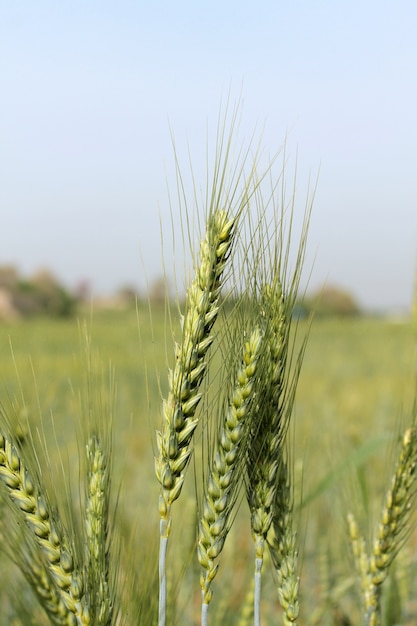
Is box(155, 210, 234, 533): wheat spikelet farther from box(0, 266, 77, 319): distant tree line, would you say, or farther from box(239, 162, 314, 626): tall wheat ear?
box(0, 266, 77, 319): distant tree line

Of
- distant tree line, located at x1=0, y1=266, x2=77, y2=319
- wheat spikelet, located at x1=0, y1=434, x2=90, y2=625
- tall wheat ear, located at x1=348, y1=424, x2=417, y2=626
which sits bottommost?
distant tree line, located at x1=0, y1=266, x2=77, y2=319

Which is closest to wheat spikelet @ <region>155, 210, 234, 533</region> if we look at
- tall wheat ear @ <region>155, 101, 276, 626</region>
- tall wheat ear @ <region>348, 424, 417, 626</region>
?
tall wheat ear @ <region>155, 101, 276, 626</region>

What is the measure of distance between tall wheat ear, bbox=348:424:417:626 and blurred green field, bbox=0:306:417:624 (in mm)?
130

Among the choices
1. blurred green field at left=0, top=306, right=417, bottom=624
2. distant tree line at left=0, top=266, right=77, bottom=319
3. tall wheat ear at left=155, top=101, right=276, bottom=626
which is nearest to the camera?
tall wheat ear at left=155, top=101, right=276, bottom=626

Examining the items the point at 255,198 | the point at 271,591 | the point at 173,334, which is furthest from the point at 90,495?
the point at 271,591

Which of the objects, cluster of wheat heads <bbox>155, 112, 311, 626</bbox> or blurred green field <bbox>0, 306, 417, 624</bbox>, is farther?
blurred green field <bbox>0, 306, 417, 624</bbox>

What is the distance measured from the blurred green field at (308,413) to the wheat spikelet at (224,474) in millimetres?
95

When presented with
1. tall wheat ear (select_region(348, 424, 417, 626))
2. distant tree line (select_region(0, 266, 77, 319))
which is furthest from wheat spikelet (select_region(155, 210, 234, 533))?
distant tree line (select_region(0, 266, 77, 319))

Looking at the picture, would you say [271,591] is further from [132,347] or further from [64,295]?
[64,295]

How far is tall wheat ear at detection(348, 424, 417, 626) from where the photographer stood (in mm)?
1162

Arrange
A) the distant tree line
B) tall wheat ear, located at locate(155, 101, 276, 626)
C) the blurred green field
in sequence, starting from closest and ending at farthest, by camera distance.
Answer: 1. tall wheat ear, located at locate(155, 101, 276, 626)
2. the blurred green field
3. the distant tree line

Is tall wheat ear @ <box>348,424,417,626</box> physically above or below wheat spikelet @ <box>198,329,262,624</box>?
below

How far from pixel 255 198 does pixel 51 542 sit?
0.51 meters

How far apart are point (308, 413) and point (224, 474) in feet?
14.1
